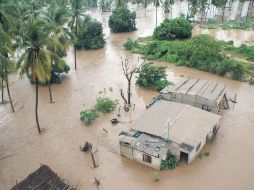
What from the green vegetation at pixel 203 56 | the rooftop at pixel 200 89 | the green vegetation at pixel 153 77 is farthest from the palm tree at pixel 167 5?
the rooftop at pixel 200 89

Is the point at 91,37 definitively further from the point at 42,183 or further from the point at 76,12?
the point at 42,183

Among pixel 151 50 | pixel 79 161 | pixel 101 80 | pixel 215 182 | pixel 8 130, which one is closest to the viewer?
pixel 215 182

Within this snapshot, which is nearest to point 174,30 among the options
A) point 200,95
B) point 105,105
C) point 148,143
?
point 200,95

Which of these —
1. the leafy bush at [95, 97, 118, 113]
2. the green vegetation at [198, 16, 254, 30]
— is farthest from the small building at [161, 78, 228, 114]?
the green vegetation at [198, 16, 254, 30]

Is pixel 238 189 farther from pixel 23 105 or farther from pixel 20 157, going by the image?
pixel 23 105

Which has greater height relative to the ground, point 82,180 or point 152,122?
point 152,122

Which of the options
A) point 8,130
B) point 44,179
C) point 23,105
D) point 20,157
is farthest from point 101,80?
point 44,179
